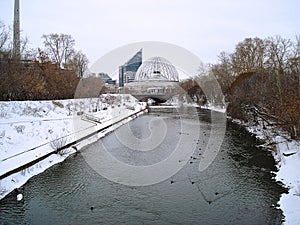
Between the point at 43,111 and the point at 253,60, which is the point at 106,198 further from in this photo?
the point at 253,60

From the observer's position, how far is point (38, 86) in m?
23.0

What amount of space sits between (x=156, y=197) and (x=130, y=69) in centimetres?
10950

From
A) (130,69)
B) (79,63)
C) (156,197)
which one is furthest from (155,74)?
(156,197)

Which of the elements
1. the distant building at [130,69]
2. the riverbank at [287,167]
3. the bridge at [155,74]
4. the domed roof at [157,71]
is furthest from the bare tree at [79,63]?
the distant building at [130,69]

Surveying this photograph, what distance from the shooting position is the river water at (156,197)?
7.19 m

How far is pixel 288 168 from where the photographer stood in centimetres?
1080

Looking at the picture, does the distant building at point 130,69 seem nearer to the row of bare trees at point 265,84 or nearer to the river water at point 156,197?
the row of bare trees at point 265,84

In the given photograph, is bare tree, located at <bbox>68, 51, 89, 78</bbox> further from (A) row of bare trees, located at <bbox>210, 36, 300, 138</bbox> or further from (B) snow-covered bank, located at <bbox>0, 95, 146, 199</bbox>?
(A) row of bare trees, located at <bbox>210, 36, 300, 138</bbox>

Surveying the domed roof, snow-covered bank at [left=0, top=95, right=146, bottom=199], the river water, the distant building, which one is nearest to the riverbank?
the river water

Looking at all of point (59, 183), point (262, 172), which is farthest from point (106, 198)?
point (262, 172)

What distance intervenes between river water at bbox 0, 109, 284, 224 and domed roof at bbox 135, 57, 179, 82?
88633 mm

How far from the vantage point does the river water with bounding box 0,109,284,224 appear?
23.6 feet

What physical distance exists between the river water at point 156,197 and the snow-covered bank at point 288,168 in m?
0.27

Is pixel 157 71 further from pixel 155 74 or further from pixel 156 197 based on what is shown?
pixel 156 197
